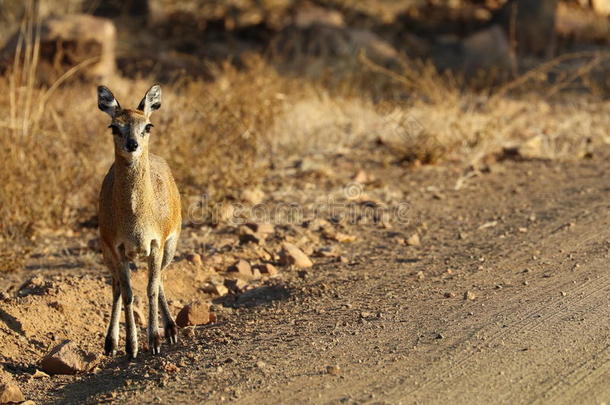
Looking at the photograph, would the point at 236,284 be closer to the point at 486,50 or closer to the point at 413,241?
the point at 413,241

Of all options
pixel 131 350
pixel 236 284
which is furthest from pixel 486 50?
pixel 131 350

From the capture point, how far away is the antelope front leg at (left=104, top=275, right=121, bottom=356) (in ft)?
20.7

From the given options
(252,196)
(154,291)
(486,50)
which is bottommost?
(252,196)

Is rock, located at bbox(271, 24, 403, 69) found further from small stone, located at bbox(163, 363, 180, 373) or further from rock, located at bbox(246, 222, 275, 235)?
small stone, located at bbox(163, 363, 180, 373)

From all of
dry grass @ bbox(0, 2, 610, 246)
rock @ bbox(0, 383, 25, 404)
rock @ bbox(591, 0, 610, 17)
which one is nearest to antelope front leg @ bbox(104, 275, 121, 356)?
rock @ bbox(0, 383, 25, 404)

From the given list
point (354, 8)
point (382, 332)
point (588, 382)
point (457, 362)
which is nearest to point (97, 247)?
point (382, 332)

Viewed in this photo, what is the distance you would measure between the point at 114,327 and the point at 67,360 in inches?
16.4

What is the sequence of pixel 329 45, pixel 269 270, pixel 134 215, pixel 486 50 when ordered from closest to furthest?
pixel 134 215, pixel 269 270, pixel 329 45, pixel 486 50

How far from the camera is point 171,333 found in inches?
252

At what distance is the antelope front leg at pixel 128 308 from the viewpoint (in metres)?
6.09

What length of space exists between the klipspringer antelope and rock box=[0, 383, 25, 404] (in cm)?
82

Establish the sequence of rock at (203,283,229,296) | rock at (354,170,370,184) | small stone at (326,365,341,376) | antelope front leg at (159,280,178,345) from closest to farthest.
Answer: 1. small stone at (326,365,341,376)
2. antelope front leg at (159,280,178,345)
3. rock at (203,283,229,296)
4. rock at (354,170,370,184)

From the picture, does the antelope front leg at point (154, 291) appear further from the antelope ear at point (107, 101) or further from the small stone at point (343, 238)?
the small stone at point (343, 238)

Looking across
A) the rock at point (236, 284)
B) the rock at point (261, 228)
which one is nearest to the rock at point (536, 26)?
the rock at point (261, 228)
